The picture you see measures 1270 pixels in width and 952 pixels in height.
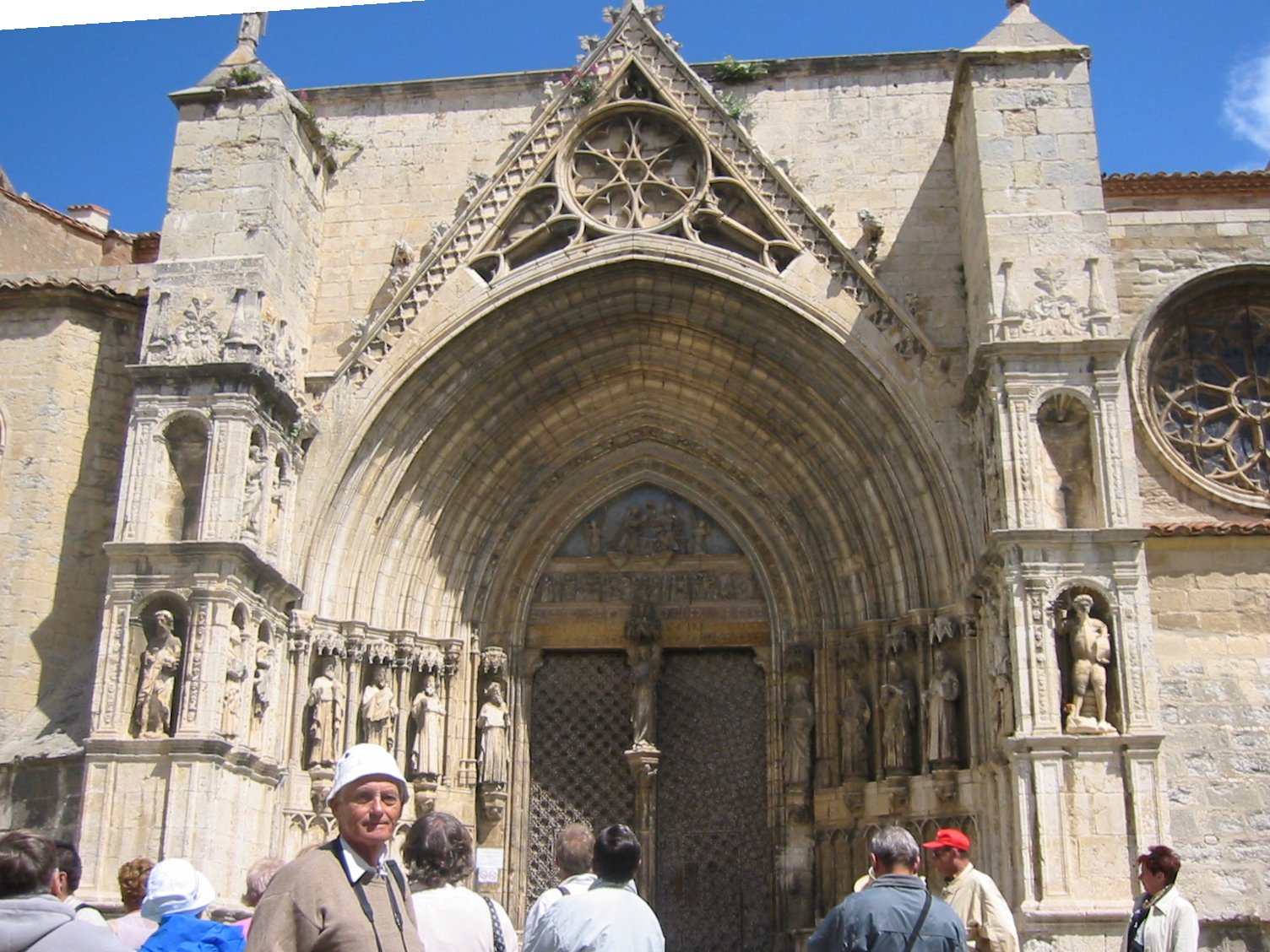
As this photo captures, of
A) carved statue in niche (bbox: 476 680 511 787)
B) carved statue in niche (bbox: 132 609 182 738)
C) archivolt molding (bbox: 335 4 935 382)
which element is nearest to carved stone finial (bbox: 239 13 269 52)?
archivolt molding (bbox: 335 4 935 382)

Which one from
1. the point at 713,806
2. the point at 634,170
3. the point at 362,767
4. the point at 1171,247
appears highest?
the point at 634,170

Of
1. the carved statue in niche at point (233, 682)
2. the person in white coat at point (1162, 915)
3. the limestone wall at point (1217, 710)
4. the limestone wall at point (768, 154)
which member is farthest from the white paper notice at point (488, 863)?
the person in white coat at point (1162, 915)

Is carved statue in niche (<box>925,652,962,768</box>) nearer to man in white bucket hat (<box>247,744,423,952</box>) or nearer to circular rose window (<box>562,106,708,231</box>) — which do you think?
circular rose window (<box>562,106,708,231</box>)

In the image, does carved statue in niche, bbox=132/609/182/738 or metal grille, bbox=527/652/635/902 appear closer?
carved statue in niche, bbox=132/609/182/738

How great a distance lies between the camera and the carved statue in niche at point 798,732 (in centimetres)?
1296

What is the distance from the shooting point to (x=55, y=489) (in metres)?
12.9

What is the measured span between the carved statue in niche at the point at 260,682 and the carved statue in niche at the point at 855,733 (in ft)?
16.7

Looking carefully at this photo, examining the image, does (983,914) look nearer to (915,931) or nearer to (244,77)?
(915,931)

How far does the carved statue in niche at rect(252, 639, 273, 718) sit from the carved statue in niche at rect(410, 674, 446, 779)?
5.26 ft

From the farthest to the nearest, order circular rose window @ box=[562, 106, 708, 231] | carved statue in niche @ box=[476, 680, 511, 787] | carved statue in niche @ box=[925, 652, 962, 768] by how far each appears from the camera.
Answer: circular rose window @ box=[562, 106, 708, 231] < carved statue in niche @ box=[476, 680, 511, 787] < carved statue in niche @ box=[925, 652, 962, 768]

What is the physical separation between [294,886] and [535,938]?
4.48ft

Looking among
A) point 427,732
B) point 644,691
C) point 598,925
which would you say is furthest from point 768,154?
point 598,925

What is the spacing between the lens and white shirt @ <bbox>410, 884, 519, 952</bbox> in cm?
430

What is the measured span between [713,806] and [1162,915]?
7.80m
